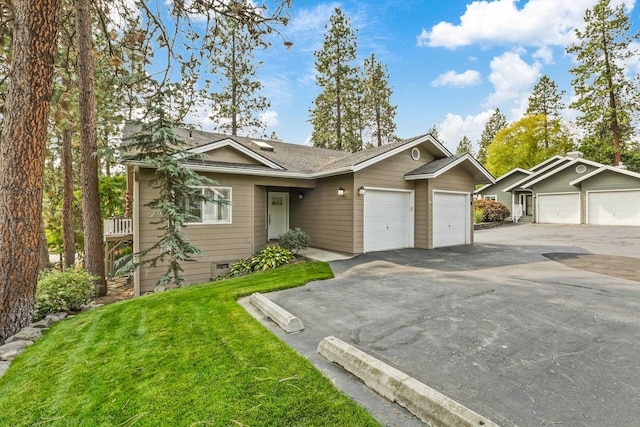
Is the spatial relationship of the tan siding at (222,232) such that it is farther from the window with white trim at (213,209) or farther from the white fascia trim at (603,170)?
the white fascia trim at (603,170)

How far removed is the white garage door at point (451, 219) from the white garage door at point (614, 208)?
12057 mm

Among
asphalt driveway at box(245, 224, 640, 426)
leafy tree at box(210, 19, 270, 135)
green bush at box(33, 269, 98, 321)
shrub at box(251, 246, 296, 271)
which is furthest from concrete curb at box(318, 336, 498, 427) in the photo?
leafy tree at box(210, 19, 270, 135)

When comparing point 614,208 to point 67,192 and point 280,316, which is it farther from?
point 67,192

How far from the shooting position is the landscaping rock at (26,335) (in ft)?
13.4

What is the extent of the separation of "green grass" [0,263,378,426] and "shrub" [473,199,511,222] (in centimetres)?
2140

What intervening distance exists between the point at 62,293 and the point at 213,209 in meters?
3.97

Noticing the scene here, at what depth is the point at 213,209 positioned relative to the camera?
8711 mm

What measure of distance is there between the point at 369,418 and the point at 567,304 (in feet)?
13.8

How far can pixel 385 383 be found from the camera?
2.36m

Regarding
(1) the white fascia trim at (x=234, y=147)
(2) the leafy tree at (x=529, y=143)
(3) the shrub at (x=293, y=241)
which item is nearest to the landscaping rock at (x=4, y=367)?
(1) the white fascia trim at (x=234, y=147)

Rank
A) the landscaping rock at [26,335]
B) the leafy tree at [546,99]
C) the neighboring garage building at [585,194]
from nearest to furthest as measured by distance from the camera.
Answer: the landscaping rock at [26,335] < the neighboring garage building at [585,194] < the leafy tree at [546,99]

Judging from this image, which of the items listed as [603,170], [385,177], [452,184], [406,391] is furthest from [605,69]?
[406,391]

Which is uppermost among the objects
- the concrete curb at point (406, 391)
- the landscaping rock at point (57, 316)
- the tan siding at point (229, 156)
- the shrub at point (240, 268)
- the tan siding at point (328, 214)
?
the tan siding at point (229, 156)

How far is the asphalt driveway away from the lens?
2264 mm
